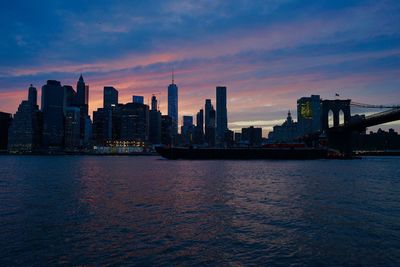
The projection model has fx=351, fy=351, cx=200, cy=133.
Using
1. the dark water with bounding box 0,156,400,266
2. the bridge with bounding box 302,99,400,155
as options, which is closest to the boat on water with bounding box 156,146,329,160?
the bridge with bounding box 302,99,400,155

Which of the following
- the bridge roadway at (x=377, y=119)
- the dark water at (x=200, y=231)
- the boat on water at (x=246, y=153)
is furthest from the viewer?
the boat on water at (x=246, y=153)

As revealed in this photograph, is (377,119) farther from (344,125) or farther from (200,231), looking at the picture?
(200,231)

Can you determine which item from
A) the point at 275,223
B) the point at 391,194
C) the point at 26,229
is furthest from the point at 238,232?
the point at 391,194

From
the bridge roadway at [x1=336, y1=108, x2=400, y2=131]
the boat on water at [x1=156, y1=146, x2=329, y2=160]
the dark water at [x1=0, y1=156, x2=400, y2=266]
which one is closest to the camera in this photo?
the dark water at [x1=0, y1=156, x2=400, y2=266]

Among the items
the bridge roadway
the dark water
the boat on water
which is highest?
the bridge roadway

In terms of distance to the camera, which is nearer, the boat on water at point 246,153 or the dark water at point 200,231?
the dark water at point 200,231

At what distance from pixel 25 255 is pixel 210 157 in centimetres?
13047

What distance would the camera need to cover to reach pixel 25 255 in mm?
14375

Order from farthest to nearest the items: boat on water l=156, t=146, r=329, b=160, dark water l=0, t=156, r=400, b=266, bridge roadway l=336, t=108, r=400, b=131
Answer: boat on water l=156, t=146, r=329, b=160
bridge roadway l=336, t=108, r=400, b=131
dark water l=0, t=156, r=400, b=266

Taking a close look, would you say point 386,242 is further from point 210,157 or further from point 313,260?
point 210,157

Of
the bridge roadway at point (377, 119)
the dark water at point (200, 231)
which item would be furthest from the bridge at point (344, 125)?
the dark water at point (200, 231)

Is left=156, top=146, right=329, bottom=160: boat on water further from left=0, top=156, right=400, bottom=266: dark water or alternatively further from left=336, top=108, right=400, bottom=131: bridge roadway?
left=0, top=156, right=400, bottom=266: dark water

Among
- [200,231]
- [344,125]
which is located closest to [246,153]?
[344,125]

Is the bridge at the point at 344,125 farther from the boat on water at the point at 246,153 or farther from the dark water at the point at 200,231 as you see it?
the dark water at the point at 200,231
